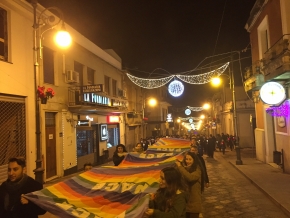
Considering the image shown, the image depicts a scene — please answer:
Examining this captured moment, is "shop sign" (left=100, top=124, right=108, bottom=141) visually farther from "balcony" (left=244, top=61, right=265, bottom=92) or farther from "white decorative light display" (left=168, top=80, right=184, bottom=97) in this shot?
"balcony" (left=244, top=61, right=265, bottom=92)

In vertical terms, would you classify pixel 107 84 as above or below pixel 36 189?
above

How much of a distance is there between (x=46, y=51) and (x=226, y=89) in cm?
2742

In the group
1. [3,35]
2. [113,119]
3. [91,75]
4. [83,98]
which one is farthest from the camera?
[113,119]

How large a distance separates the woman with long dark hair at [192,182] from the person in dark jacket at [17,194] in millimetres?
2657

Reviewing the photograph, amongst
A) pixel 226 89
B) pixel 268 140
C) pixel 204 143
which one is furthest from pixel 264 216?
pixel 226 89

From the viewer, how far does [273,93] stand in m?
11.9

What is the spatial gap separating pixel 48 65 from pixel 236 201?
10.4 m

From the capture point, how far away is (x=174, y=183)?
3688 millimetres

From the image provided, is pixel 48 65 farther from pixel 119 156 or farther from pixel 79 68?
pixel 119 156

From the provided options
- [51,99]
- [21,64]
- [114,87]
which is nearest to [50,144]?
[51,99]

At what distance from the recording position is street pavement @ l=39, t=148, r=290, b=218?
25.9 ft

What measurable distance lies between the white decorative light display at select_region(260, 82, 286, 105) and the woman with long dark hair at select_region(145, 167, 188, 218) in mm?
9590

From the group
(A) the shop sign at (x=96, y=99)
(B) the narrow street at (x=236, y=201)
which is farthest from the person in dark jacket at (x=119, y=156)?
(A) the shop sign at (x=96, y=99)

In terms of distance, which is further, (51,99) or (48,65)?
(48,65)
